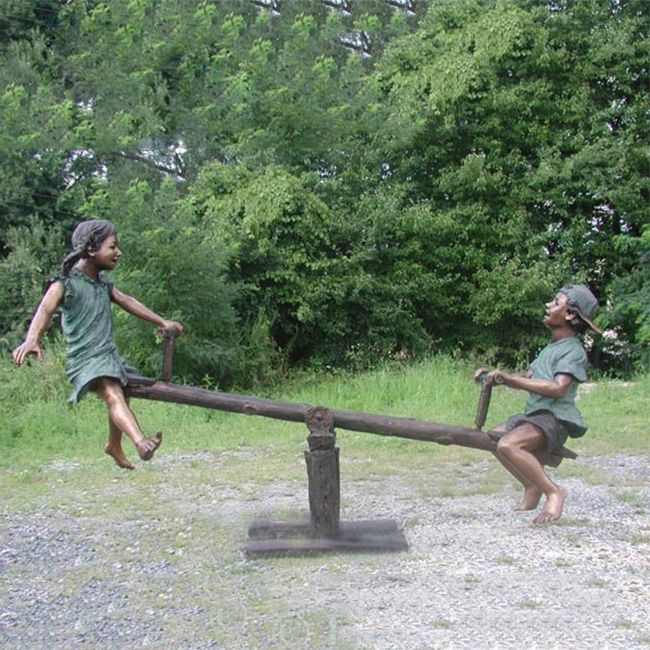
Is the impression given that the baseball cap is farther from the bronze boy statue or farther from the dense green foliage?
the dense green foliage

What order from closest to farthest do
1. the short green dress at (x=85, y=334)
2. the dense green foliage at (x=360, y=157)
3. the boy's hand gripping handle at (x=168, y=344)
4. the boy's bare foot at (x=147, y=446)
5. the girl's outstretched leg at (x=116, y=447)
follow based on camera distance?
the boy's bare foot at (x=147, y=446) → the short green dress at (x=85, y=334) → the boy's hand gripping handle at (x=168, y=344) → the girl's outstretched leg at (x=116, y=447) → the dense green foliage at (x=360, y=157)

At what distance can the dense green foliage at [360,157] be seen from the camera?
14797 millimetres

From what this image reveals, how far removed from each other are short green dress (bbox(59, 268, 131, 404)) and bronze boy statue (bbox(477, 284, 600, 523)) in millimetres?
2212

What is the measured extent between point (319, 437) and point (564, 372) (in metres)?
1.49

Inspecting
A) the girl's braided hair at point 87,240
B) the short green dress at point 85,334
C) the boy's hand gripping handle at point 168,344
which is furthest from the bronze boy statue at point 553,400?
the girl's braided hair at point 87,240

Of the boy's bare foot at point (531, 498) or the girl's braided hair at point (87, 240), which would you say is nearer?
the girl's braided hair at point (87, 240)

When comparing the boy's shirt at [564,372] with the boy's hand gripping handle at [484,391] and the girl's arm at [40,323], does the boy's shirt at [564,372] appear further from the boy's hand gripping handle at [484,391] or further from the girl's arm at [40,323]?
the girl's arm at [40,323]

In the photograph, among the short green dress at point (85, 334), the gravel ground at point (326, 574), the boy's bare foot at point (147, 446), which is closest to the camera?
the gravel ground at point (326, 574)

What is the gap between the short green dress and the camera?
5.03 metres

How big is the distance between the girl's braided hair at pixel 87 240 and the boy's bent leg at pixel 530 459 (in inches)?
103

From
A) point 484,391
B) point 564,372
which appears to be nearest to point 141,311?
point 484,391

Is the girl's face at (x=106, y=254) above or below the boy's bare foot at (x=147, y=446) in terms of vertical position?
above

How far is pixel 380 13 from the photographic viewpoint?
19109 mm

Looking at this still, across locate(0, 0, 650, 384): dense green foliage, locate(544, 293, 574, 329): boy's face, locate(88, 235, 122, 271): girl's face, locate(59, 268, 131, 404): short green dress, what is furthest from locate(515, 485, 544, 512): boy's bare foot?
locate(0, 0, 650, 384): dense green foliage
